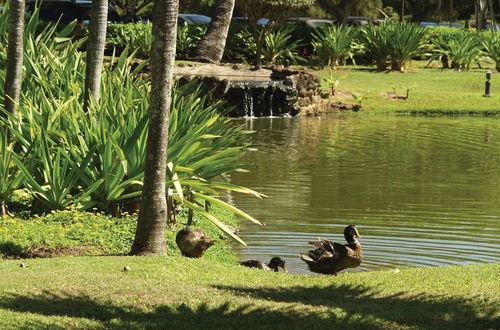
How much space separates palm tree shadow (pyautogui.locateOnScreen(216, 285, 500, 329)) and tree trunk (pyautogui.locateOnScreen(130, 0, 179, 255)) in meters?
1.76

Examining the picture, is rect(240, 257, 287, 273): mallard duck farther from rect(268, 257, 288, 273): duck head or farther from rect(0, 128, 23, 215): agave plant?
rect(0, 128, 23, 215): agave plant

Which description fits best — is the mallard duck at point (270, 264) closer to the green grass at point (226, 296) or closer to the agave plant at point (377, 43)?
the green grass at point (226, 296)

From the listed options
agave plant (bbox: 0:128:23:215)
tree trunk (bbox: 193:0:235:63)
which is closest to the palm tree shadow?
agave plant (bbox: 0:128:23:215)

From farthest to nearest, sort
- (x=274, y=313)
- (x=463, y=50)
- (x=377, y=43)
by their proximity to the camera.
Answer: (x=463, y=50) < (x=377, y=43) < (x=274, y=313)

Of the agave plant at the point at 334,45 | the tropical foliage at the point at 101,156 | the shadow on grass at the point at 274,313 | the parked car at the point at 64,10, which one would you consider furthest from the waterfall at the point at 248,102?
the shadow on grass at the point at 274,313

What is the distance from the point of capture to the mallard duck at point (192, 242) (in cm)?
1077

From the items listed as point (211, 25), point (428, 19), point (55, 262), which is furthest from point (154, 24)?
point (428, 19)

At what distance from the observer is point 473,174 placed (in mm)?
17922

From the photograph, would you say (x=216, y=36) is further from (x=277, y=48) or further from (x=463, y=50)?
(x=463, y=50)

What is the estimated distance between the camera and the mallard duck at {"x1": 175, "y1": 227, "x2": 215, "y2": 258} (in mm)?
10766

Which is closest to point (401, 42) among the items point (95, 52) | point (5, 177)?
point (95, 52)

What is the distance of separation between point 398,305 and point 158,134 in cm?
324

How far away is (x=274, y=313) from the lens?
7.76 m

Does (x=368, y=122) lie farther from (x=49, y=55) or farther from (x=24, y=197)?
(x=24, y=197)
